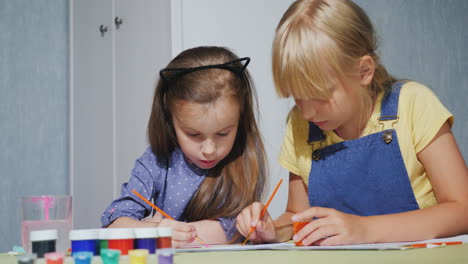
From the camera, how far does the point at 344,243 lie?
0.74 metres

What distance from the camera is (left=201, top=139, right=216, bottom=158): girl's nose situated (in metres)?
1.07

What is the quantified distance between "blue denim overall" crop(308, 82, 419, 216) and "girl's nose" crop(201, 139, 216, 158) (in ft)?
0.69

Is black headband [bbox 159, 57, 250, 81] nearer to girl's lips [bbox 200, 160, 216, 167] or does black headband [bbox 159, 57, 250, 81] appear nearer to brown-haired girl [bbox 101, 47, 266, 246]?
brown-haired girl [bbox 101, 47, 266, 246]

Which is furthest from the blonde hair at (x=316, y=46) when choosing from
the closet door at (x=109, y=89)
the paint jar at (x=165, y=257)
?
the closet door at (x=109, y=89)

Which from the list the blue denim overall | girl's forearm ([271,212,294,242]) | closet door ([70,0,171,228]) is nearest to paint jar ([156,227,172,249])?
girl's forearm ([271,212,294,242])

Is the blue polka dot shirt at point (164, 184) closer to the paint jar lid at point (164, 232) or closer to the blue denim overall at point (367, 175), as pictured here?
the blue denim overall at point (367, 175)

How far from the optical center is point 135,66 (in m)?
1.93

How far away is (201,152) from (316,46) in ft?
1.12

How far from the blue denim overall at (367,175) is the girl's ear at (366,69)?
7cm

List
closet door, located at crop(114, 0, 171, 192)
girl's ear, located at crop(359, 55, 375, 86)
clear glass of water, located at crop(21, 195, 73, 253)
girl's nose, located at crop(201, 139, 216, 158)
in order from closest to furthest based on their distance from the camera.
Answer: clear glass of water, located at crop(21, 195, 73, 253) < girl's ear, located at crop(359, 55, 375, 86) < girl's nose, located at crop(201, 139, 216, 158) < closet door, located at crop(114, 0, 171, 192)

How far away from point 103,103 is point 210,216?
3.74ft

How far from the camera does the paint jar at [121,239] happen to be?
60 cm

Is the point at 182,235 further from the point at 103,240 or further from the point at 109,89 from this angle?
the point at 109,89

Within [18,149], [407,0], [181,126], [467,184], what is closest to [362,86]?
[467,184]
